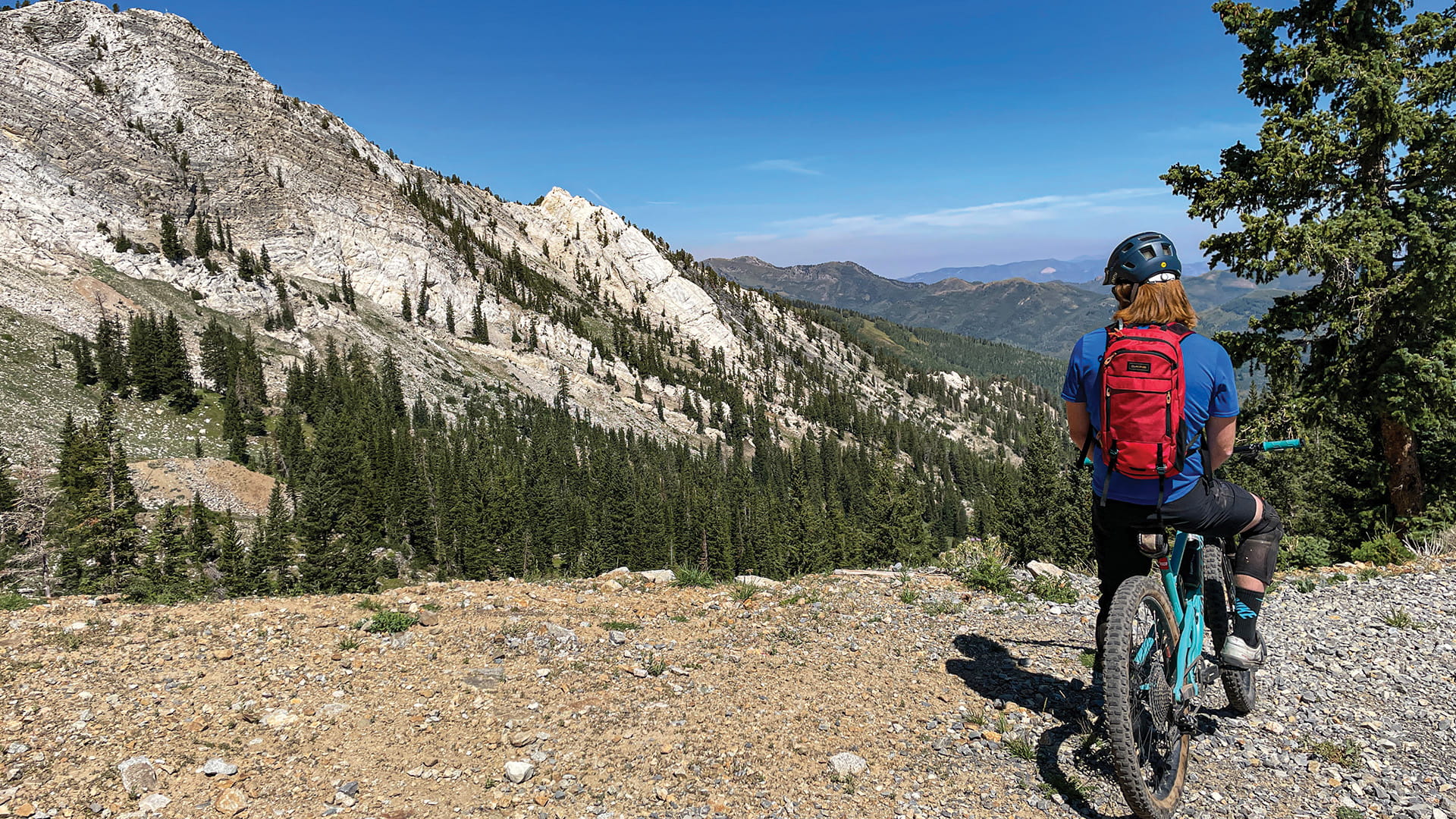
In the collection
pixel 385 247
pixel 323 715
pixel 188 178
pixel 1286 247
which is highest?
pixel 188 178

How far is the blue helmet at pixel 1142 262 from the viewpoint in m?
4.72

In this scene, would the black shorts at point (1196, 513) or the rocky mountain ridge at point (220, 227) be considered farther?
the rocky mountain ridge at point (220, 227)

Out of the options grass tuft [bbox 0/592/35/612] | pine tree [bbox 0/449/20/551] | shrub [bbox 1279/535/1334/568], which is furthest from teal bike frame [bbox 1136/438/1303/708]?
pine tree [bbox 0/449/20/551]

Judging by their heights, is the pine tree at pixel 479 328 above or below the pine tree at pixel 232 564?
above

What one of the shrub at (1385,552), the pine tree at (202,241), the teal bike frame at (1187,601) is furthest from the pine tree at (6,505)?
the pine tree at (202,241)

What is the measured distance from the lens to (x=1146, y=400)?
4320mm

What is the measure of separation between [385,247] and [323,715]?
190737mm

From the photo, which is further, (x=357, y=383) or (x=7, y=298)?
(x=357, y=383)

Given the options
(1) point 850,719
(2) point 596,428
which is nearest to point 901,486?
(1) point 850,719

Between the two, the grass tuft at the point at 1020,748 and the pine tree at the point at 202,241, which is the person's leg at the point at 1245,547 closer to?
the grass tuft at the point at 1020,748

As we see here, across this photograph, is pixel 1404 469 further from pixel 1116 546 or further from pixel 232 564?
pixel 232 564

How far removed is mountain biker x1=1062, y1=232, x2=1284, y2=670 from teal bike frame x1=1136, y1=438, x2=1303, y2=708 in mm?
180

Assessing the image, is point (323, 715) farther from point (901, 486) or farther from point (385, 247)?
point (385, 247)

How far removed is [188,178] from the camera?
139125mm
